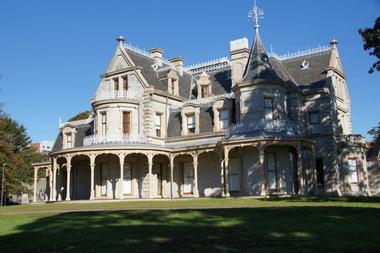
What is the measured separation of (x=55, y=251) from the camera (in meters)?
8.79

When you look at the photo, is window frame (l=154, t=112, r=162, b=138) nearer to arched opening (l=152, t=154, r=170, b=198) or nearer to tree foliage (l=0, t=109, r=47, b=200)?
arched opening (l=152, t=154, r=170, b=198)

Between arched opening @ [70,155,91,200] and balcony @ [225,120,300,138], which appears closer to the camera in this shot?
balcony @ [225,120,300,138]

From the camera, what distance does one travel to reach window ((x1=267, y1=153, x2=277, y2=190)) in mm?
29516

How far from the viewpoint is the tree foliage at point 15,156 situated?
139 ft

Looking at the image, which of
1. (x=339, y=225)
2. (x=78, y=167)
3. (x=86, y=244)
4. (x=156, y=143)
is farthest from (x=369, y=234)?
(x=78, y=167)

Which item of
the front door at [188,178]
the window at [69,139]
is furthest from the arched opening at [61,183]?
the front door at [188,178]

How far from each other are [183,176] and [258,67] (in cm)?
995

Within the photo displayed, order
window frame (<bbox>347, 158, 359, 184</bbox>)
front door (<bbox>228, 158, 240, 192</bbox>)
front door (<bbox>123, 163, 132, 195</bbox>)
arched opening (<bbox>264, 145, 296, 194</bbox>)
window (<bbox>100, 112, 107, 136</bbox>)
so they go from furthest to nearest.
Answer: window (<bbox>100, 112, 107, 136</bbox>)
front door (<bbox>123, 163, 132, 195</bbox>)
window frame (<bbox>347, 158, 359, 184</bbox>)
front door (<bbox>228, 158, 240, 192</bbox>)
arched opening (<bbox>264, 145, 296, 194</bbox>)

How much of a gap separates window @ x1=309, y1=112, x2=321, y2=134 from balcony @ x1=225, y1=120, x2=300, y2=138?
2.45m

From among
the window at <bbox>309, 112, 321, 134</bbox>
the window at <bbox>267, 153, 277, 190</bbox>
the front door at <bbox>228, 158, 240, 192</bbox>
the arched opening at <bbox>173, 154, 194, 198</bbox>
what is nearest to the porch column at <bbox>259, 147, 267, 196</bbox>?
the window at <bbox>267, 153, 277, 190</bbox>

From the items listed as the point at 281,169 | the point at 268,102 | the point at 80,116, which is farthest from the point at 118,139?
the point at 80,116

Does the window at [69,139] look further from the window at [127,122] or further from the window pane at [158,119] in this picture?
the window pane at [158,119]

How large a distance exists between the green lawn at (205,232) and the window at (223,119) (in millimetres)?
18100

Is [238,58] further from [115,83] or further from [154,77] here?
[115,83]
